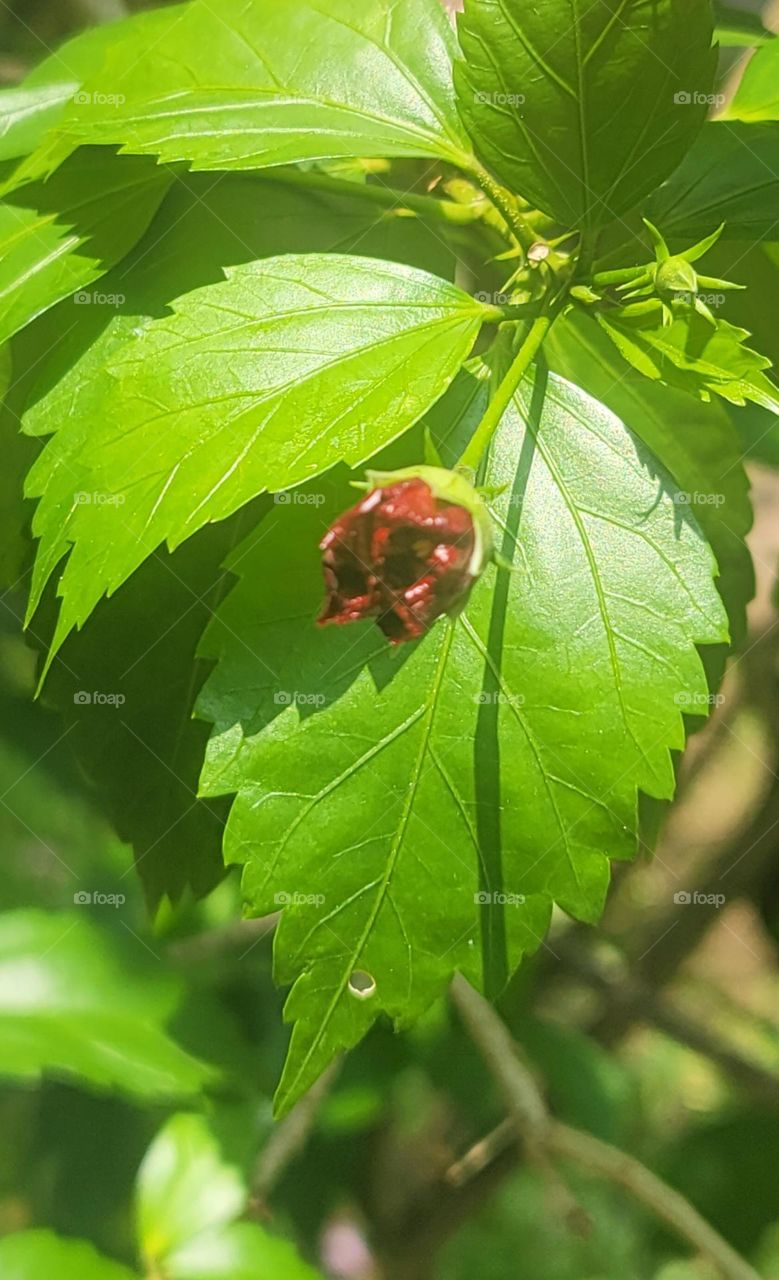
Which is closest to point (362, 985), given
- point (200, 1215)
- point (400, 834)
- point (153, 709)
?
point (400, 834)

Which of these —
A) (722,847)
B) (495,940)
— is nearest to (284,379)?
(495,940)

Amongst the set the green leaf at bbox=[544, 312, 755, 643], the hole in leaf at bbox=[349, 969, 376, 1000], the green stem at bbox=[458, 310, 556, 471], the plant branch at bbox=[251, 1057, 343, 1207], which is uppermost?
the green stem at bbox=[458, 310, 556, 471]

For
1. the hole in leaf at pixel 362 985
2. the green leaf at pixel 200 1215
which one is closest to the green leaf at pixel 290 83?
the hole in leaf at pixel 362 985

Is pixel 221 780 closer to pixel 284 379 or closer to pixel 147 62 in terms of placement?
pixel 284 379

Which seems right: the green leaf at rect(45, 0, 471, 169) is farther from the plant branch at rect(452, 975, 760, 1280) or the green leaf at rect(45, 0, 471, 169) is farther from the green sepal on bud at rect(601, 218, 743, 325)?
the plant branch at rect(452, 975, 760, 1280)

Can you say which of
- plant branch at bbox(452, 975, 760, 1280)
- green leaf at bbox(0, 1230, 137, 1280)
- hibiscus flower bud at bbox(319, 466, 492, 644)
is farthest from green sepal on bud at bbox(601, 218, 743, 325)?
green leaf at bbox(0, 1230, 137, 1280)

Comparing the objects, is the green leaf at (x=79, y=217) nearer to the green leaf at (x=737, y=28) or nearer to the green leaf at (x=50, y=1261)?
the green leaf at (x=737, y=28)
